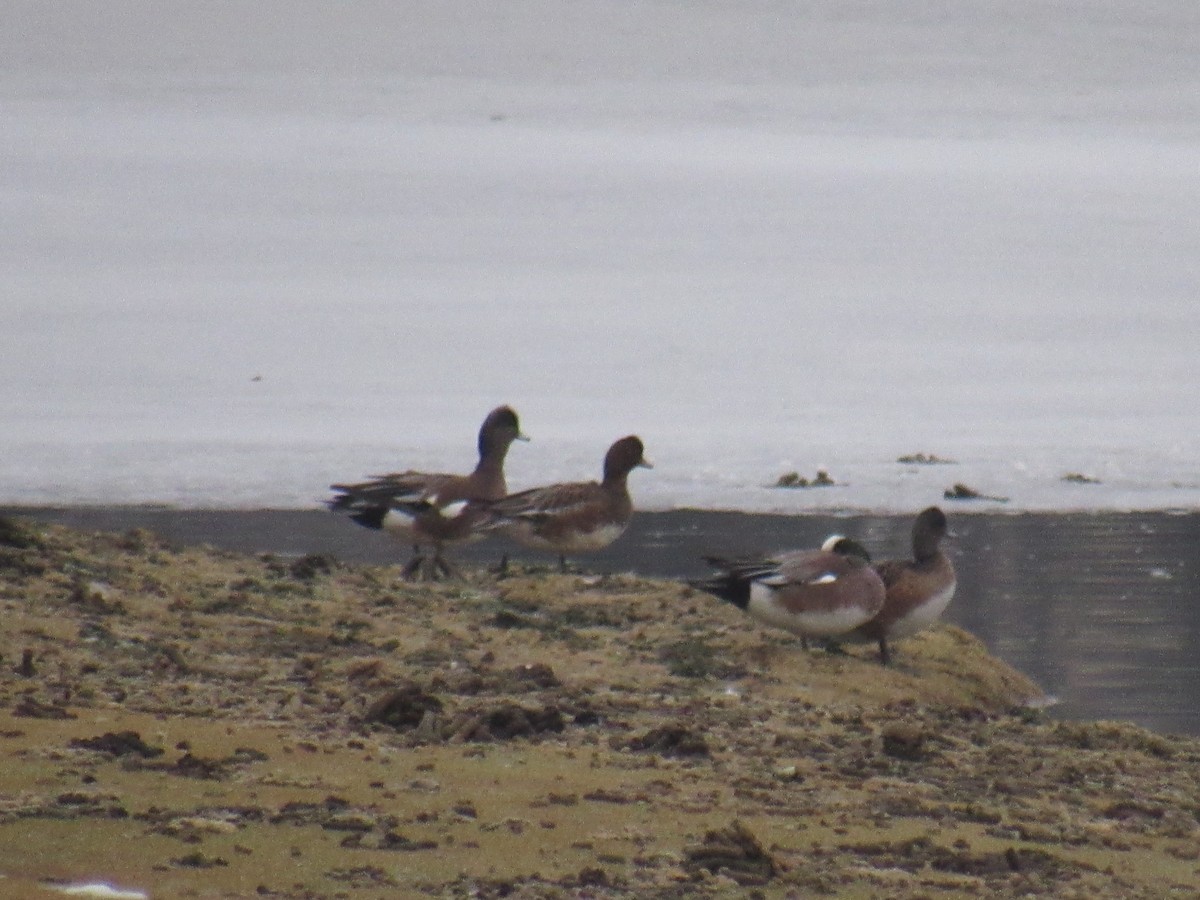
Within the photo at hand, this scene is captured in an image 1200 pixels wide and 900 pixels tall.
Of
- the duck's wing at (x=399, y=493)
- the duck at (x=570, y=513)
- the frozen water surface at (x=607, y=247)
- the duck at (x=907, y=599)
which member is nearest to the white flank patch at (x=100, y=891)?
the duck at (x=907, y=599)

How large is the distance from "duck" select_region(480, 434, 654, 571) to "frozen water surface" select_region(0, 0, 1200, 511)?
2.72 metres

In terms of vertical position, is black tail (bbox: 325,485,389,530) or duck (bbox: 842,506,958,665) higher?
black tail (bbox: 325,485,389,530)

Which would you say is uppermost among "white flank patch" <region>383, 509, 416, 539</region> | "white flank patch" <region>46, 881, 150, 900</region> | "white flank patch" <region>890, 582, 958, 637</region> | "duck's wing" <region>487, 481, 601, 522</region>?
"duck's wing" <region>487, 481, 601, 522</region>

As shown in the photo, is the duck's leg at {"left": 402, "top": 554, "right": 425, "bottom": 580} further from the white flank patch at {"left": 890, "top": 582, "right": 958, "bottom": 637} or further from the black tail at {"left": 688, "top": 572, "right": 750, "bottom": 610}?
the white flank patch at {"left": 890, "top": 582, "right": 958, "bottom": 637}

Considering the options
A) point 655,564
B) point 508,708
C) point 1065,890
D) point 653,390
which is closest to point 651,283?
point 653,390

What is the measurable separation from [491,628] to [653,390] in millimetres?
8189

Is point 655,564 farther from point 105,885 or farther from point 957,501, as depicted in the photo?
point 105,885

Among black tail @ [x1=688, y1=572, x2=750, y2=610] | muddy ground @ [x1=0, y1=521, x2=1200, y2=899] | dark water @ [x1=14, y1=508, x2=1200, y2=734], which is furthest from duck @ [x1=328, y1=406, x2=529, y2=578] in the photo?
black tail @ [x1=688, y1=572, x2=750, y2=610]

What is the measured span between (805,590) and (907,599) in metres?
0.43

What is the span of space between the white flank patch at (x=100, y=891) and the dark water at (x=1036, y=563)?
3.96m

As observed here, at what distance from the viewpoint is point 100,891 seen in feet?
12.3

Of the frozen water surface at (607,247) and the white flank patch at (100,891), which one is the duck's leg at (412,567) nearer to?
the frozen water surface at (607,247)

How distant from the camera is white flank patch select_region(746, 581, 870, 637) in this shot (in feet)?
24.2

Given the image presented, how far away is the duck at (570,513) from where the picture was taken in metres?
9.30
